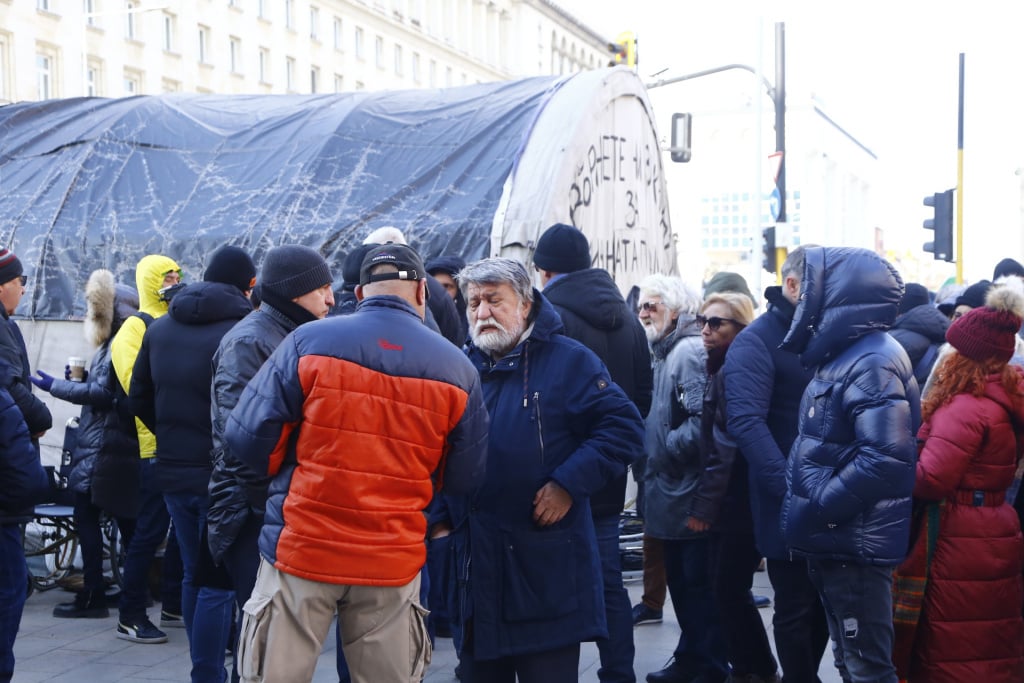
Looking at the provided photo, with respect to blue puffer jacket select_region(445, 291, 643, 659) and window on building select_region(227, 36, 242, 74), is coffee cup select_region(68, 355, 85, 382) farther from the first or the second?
window on building select_region(227, 36, 242, 74)

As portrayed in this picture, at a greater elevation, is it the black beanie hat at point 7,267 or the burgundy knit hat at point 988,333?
the black beanie hat at point 7,267

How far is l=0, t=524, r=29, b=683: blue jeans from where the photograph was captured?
493cm

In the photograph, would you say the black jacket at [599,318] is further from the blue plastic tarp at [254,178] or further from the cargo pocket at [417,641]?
the blue plastic tarp at [254,178]

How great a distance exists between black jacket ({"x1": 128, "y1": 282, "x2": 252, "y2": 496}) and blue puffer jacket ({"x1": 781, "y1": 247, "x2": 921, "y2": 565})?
2.61m

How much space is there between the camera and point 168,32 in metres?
48.1

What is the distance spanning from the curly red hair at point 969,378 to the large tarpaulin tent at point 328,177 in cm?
463

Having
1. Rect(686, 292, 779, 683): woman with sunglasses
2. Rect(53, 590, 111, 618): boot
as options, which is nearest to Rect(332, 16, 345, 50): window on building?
Rect(53, 590, 111, 618): boot

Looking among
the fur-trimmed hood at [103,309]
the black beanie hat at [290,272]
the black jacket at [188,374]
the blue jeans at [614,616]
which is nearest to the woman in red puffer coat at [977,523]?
the blue jeans at [614,616]

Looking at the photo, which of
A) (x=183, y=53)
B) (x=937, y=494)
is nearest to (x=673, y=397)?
(x=937, y=494)

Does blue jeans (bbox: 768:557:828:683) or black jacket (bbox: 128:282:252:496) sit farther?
black jacket (bbox: 128:282:252:496)

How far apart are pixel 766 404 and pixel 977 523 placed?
3.07 ft

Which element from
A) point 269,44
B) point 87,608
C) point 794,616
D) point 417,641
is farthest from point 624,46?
point 269,44

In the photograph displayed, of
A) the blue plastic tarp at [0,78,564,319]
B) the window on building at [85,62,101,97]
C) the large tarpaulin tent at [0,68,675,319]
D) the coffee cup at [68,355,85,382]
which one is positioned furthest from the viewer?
the window on building at [85,62,101,97]

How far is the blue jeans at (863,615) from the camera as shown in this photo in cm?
434
